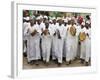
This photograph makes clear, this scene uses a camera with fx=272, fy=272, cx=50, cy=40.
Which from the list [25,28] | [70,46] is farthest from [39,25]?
[70,46]

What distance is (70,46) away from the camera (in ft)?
7.70

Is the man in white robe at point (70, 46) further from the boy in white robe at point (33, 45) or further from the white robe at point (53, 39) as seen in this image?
the boy in white robe at point (33, 45)

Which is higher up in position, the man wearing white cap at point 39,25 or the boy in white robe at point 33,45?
the man wearing white cap at point 39,25

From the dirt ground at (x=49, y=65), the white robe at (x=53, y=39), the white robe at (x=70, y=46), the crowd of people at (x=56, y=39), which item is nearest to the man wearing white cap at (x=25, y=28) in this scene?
the crowd of people at (x=56, y=39)

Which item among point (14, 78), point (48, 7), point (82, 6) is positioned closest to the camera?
point (14, 78)

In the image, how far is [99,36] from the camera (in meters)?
2.49

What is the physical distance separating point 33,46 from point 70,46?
0.34 metres

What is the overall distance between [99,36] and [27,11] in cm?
74

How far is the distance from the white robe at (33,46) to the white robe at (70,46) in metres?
0.27

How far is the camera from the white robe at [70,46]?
2.34 meters

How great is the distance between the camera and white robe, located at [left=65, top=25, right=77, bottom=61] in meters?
2.34

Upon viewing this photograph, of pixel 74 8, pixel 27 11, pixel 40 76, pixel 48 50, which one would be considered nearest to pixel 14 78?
pixel 40 76

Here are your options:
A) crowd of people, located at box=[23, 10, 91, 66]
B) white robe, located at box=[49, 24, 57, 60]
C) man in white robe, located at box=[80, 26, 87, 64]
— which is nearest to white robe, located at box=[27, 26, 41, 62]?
crowd of people, located at box=[23, 10, 91, 66]

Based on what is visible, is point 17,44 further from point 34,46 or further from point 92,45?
point 92,45
